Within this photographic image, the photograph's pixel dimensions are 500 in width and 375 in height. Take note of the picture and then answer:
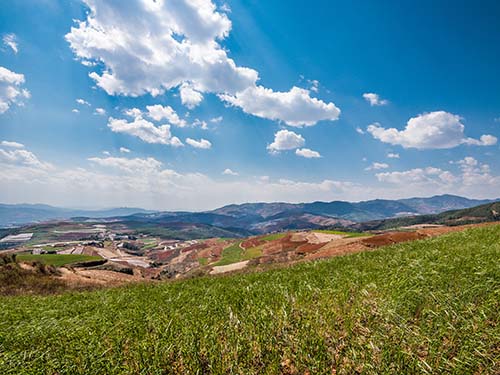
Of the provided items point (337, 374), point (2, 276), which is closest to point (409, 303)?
point (337, 374)

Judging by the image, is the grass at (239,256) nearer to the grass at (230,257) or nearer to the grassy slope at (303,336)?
the grass at (230,257)

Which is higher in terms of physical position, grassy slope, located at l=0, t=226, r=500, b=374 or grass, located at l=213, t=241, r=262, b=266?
grassy slope, located at l=0, t=226, r=500, b=374

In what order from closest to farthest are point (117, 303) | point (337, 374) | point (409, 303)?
1. point (337, 374)
2. point (409, 303)
3. point (117, 303)

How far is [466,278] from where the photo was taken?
667cm

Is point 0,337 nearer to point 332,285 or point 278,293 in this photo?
point 278,293

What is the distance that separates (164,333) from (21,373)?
236cm

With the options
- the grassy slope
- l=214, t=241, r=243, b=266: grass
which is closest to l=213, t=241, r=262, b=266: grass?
l=214, t=241, r=243, b=266: grass

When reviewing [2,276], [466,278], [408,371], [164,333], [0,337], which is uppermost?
[466,278]

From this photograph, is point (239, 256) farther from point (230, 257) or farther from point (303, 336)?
point (303, 336)

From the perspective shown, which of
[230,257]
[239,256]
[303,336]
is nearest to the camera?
[303,336]

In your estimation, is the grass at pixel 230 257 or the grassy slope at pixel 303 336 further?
the grass at pixel 230 257

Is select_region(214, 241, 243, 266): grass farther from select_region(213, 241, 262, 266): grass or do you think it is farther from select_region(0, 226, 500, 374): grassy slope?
select_region(0, 226, 500, 374): grassy slope

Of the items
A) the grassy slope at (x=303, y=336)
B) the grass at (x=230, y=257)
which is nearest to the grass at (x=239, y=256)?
the grass at (x=230, y=257)

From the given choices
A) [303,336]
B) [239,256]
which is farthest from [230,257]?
[303,336]
